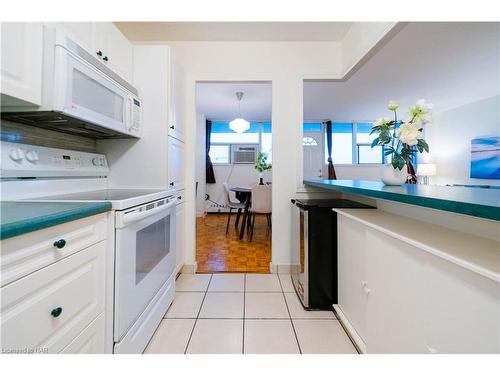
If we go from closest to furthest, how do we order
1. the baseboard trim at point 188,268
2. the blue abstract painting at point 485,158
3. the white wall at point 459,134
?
the baseboard trim at point 188,268, the blue abstract painting at point 485,158, the white wall at point 459,134

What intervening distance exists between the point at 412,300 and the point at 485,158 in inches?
193

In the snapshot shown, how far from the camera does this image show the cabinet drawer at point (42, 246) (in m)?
0.59

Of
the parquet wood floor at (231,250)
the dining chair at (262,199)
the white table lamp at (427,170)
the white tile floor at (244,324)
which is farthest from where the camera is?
the white table lamp at (427,170)

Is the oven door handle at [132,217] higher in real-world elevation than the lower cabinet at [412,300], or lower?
higher

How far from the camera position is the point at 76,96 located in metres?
1.14

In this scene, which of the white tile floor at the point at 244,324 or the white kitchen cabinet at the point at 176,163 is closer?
the white tile floor at the point at 244,324

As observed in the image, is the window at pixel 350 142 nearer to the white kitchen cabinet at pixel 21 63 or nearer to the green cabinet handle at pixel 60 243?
the white kitchen cabinet at pixel 21 63

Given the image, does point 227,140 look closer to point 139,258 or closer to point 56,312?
point 139,258

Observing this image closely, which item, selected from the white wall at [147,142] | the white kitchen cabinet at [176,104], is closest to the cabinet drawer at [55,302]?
the white wall at [147,142]

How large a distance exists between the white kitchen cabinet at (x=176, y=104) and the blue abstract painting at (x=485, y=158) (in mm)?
5159

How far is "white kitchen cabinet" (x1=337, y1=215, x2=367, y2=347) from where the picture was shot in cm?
120
